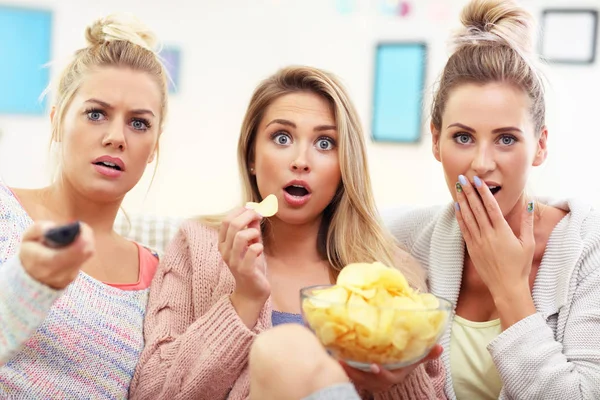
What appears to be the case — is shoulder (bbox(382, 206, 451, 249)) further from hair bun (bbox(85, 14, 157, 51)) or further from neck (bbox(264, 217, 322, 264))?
hair bun (bbox(85, 14, 157, 51))

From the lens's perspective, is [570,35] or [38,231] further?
[570,35]

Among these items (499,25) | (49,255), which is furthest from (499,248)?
(49,255)

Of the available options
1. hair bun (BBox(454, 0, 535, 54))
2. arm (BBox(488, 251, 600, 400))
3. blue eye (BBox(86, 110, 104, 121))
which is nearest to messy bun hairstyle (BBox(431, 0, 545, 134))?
hair bun (BBox(454, 0, 535, 54))

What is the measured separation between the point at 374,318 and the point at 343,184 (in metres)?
0.82

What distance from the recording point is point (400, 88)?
12.2 ft

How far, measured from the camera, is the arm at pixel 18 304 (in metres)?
1.14

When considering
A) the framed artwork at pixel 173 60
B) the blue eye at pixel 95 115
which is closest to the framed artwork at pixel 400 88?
the framed artwork at pixel 173 60

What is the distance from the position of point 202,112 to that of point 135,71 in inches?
82.1

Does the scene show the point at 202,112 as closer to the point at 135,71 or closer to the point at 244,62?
the point at 244,62

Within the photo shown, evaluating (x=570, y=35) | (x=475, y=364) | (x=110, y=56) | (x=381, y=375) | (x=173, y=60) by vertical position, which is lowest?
(x=475, y=364)

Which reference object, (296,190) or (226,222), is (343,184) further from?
(226,222)

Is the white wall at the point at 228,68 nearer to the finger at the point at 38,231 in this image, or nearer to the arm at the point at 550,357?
the arm at the point at 550,357

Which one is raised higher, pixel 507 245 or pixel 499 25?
pixel 499 25

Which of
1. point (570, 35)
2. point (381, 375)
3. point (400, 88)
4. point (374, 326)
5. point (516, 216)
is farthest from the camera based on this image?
point (400, 88)
